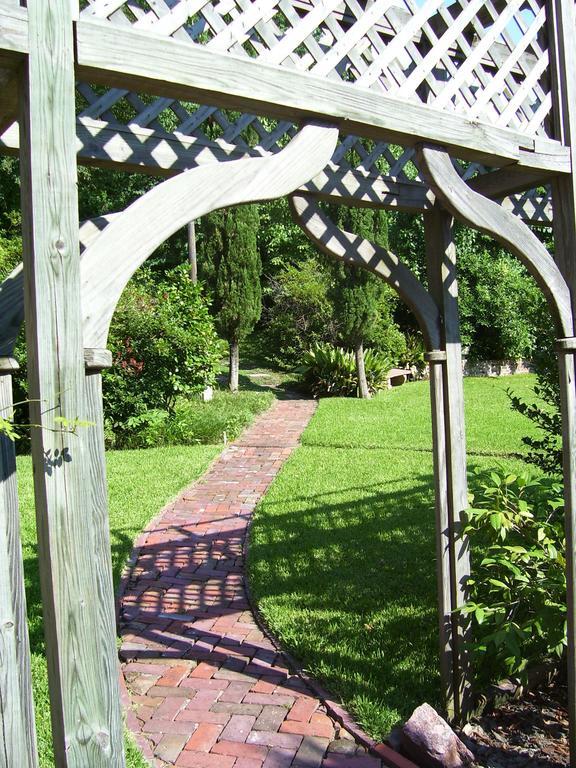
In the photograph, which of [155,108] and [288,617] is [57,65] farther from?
[288,617]

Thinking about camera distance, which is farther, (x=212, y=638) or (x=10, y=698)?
(x=212, y=638)

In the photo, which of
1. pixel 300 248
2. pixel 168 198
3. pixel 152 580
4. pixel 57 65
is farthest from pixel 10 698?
pixel 300 248

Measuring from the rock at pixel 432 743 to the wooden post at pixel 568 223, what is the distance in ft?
1.66

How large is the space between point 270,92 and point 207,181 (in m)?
0.39

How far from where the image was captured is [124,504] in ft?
24.6

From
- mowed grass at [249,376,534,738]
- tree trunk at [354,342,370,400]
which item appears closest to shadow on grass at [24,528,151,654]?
mowed grass at [249,376,534,738]

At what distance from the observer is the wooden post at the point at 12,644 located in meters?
1.93

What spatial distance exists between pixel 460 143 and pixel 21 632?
2310 millimetres

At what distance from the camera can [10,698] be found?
195cm

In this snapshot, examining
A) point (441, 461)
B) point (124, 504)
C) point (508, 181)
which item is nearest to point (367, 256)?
point (508, 181)

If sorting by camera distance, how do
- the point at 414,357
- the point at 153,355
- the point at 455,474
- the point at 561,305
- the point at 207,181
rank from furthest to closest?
1. the point at 414,357
2. the point at 153,355
3. the point at 455,474
4. the point at 561,305
5. the point at 207,181

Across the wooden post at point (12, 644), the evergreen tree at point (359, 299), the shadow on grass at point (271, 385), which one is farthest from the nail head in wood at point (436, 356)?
the shadow on grass at point (271, 385)

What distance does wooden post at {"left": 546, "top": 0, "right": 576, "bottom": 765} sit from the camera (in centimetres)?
312

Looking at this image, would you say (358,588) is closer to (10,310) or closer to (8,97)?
(10,310)
